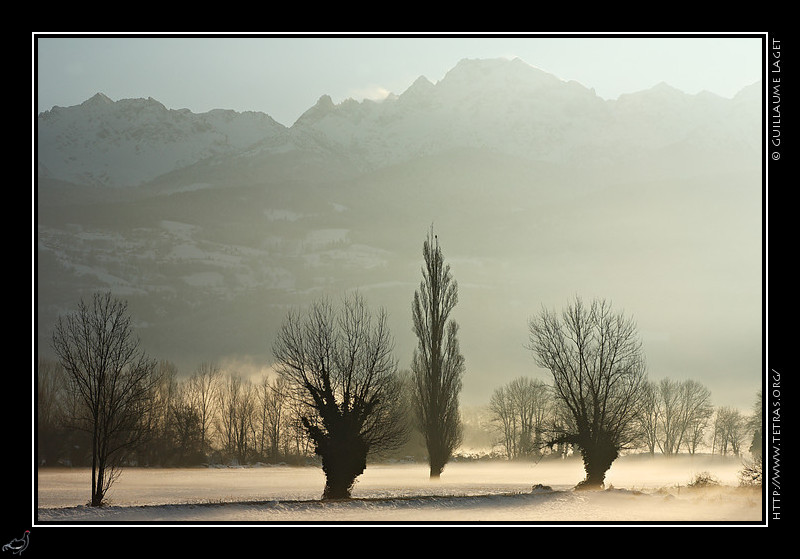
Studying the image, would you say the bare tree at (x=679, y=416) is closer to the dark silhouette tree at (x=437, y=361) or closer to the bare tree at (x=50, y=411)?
the dark silhouette tree at (x=437, y=361)

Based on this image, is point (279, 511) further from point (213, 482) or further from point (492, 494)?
point (213, 482)

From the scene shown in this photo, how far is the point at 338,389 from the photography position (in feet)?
58.1

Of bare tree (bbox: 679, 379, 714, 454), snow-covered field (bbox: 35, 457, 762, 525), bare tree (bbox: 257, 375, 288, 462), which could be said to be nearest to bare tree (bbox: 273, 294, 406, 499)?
snow-covered field (bbox: 35, 457, 762, 525)

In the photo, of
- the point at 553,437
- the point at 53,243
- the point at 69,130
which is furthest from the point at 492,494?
the point at 69,130

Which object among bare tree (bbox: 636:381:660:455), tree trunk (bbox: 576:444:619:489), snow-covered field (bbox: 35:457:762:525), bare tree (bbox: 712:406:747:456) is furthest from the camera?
bare tree (bbox: 636:381:660:455)

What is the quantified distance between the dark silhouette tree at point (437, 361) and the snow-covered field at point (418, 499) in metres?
1.06

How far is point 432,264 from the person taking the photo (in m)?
22.7

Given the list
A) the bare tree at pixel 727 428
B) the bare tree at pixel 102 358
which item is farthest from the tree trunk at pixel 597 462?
the bare tree at pixel 102 358
